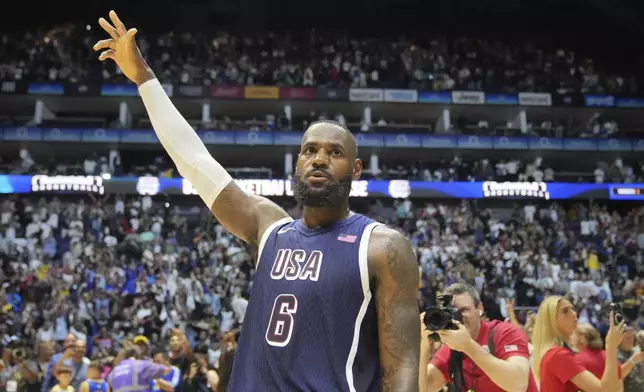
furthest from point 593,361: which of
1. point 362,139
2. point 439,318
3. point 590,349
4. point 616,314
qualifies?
point 362,139

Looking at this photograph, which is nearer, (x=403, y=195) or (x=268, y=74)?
(x=403, y=195)

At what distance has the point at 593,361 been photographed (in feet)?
13.4

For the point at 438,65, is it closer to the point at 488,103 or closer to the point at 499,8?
the point at 488,103

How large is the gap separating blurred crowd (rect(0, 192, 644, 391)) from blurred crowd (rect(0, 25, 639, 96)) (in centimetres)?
644

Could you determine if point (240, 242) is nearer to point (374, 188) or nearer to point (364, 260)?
point (374, 188)

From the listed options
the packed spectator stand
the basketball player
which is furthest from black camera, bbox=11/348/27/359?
the basketball player

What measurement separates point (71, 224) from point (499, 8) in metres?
24.5

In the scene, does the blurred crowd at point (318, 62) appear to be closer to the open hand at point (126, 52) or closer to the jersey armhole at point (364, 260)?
the open hand at point (126, 52)

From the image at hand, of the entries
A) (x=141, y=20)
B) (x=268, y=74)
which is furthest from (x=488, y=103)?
(x=141, y=20)

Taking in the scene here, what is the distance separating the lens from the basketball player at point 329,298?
203cm

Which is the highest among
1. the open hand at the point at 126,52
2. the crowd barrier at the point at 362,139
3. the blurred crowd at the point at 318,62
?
the blurred crowd at the point at 318,62

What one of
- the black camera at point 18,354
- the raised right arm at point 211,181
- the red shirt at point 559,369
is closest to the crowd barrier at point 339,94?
the black camera at point 18,354

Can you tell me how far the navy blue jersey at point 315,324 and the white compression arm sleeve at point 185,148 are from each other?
506mm

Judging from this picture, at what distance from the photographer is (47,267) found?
19.7m
